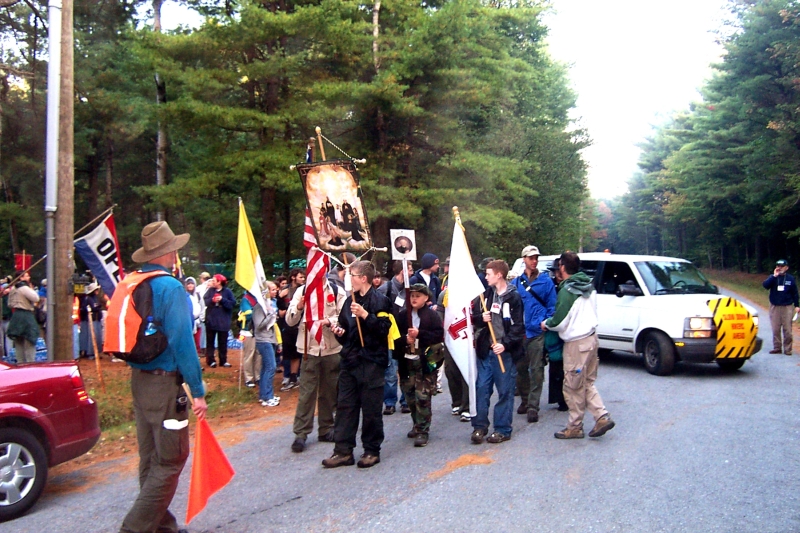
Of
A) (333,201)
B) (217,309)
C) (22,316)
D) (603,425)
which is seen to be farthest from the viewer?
(217,309)

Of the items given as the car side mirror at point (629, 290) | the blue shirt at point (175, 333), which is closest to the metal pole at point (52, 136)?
the blue shirt at point (175, 333)

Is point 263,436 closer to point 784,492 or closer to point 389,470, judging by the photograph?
point 389,470

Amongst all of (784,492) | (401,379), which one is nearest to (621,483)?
(784,492)

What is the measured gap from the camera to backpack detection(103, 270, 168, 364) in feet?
14.0

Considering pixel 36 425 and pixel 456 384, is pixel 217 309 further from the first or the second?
pixel 36 425

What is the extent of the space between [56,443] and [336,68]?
1446cm

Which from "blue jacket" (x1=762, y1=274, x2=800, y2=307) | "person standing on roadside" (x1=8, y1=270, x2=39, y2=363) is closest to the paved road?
"blue jacket" (x1=762, y1=274, x2=800, y2=307)

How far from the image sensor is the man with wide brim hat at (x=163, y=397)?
433 centimetres

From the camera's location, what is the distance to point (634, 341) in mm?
11062

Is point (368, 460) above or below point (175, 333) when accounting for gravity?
below

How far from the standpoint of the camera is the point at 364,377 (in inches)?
254

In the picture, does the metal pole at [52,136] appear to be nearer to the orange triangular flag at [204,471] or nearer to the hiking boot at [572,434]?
the orange triangular flag at [204,471]

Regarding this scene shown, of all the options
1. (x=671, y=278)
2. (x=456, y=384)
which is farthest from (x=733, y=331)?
(x=456, y=384)

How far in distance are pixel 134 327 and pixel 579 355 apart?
14.8ft
